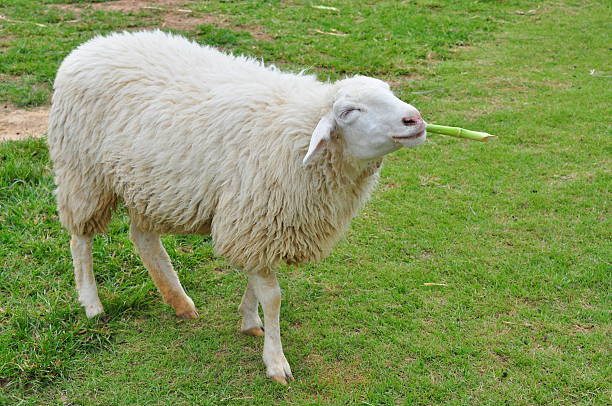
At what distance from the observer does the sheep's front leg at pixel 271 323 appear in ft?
11.2

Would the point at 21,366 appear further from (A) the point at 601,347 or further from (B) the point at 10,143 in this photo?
(A) the point at 601,347

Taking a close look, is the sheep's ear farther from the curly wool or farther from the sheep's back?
the sheep's back

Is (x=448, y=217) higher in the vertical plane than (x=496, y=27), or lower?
lower

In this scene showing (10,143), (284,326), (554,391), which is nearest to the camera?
(554,391)

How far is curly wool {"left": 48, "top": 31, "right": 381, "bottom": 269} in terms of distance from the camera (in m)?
3.22

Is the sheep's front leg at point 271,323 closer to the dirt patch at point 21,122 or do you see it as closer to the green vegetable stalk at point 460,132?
the green vegetable stalk at point 460,132

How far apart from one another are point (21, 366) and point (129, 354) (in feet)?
1.83

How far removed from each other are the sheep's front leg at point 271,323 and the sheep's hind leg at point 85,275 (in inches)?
42.3

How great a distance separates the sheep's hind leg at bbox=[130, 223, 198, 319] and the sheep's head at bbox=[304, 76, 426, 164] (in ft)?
4.73

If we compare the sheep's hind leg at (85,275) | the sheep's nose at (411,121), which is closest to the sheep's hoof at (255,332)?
the sheep's hind leg at (85,275)

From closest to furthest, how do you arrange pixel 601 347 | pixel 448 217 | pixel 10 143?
pixel 601 347
pixel 448 217
pixel 10 143

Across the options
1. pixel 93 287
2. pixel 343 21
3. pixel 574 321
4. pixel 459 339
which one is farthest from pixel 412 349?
pixel 343 21

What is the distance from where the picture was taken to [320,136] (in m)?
2.93

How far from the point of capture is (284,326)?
12.8 ft
